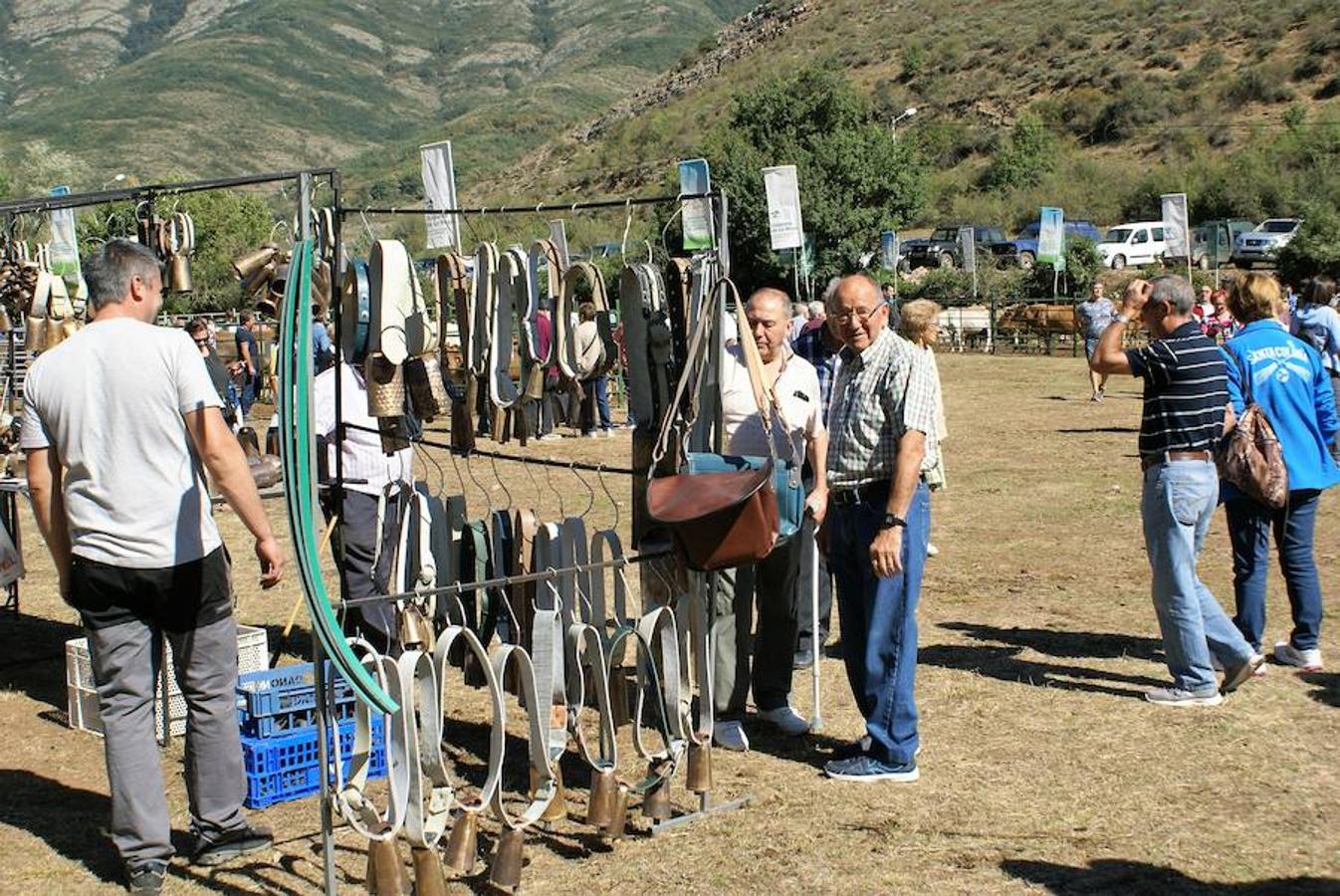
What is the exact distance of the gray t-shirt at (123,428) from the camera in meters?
4.27

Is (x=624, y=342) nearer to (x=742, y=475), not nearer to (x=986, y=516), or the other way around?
(x=742, y=475)

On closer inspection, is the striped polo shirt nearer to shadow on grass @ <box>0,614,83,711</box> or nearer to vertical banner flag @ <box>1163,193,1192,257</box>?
shadow on grass @ <box>0,614,83,711</box>

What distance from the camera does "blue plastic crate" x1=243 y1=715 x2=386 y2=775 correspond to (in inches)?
202

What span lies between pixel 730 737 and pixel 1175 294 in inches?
94.4

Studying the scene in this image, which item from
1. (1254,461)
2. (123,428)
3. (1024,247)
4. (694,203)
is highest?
(1024,247)

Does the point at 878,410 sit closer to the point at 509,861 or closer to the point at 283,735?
the point at 509,861

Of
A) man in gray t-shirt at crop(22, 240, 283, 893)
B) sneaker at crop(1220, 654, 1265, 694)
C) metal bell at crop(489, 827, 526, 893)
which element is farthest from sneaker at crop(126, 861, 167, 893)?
sneaker at crop(1220, 654, 1265, 694)

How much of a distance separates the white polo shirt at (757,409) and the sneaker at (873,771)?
1.15m

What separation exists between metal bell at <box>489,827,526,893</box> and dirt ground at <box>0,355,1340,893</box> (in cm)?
25

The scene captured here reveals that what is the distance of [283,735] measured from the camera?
524 centimetres

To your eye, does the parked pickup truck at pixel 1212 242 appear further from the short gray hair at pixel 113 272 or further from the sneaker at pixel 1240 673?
the short gray hair at pixel 113 272

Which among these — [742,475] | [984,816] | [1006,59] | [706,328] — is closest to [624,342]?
[706,328]

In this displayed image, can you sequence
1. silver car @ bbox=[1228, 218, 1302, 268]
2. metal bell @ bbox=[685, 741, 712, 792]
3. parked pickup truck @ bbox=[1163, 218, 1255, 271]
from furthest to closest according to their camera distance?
parked pickup truck @ bbox=[1163, 218, 1255, 271] → silver car @ bbox=[1228, 218, 1302, 268] → metal bell @ bbox=[685, 741, 712, 792]

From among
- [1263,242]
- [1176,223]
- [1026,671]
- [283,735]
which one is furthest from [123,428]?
[1263,242]
